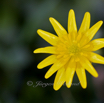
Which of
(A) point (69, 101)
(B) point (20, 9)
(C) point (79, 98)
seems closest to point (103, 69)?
(C) point (79, 98)

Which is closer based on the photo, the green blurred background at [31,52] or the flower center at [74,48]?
the flower center at [74,48]

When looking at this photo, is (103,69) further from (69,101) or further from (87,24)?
(87,24)

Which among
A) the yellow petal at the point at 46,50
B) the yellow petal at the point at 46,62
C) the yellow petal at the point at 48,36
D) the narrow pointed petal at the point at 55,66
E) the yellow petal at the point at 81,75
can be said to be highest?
the yellow petal at the point at 48,36

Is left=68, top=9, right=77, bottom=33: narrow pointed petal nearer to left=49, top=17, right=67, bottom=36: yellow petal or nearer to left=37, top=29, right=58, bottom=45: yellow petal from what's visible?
left=49, top=17, right=67, bottom=36: yellow petal

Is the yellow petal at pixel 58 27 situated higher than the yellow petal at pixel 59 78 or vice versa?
the yellow petal at pixel 58 27

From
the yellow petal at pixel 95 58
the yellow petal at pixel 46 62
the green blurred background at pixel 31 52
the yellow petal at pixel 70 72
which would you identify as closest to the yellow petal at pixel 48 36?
the yellow petal at pixel 46 62

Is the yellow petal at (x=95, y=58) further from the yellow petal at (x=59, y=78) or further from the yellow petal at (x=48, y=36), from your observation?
the yellow petal at (x=48, y=36)

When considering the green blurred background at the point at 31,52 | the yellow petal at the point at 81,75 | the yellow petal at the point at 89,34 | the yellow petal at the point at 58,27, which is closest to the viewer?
the yellow petal at the point at 81,75
